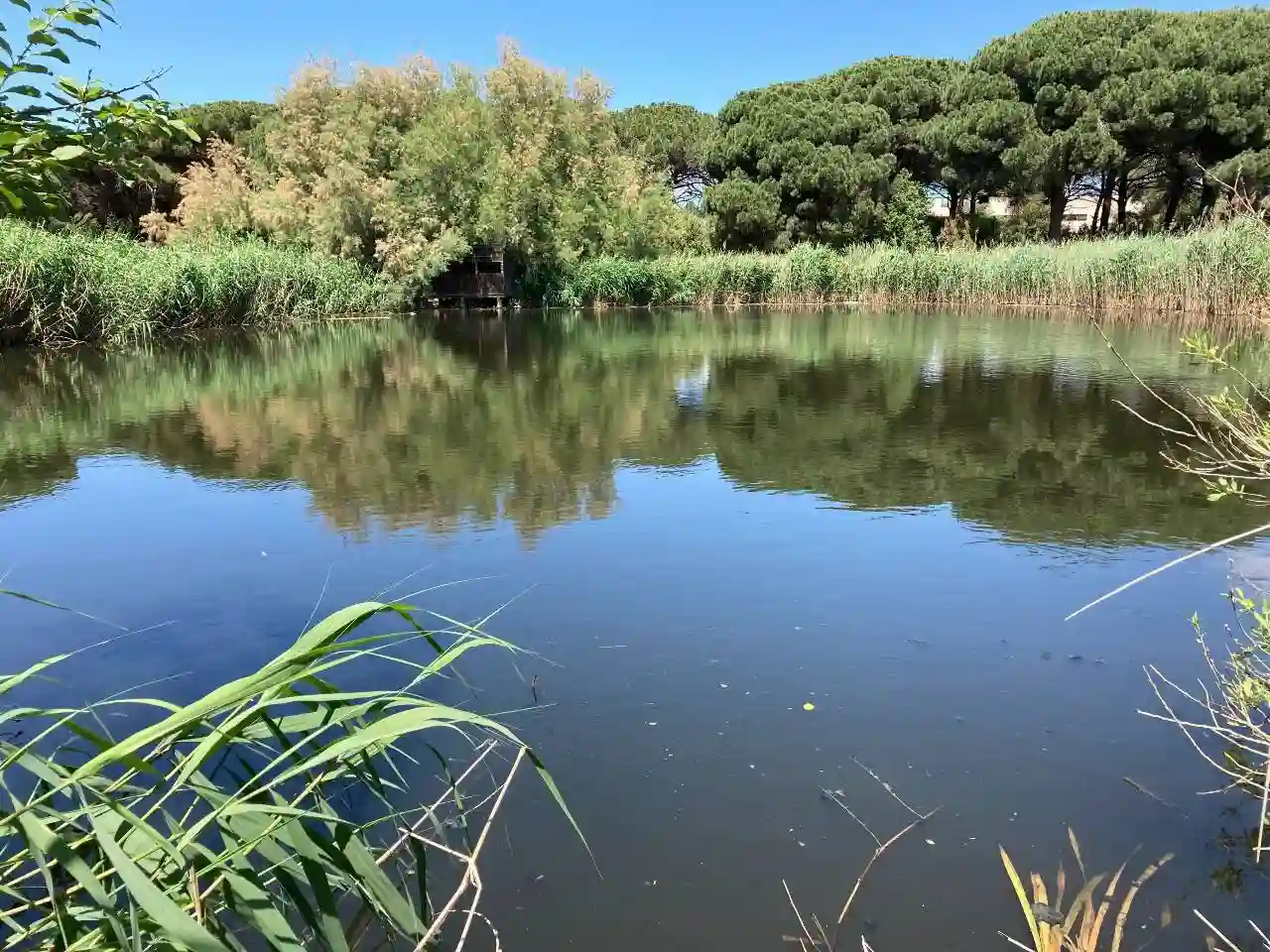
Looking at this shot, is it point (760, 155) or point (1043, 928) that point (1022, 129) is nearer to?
point (760, 155)

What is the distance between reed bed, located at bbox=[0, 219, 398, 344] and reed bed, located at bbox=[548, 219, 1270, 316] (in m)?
7.97

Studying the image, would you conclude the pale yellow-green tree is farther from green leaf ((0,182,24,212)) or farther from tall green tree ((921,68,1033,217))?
green leaf ((0,182,24,212))

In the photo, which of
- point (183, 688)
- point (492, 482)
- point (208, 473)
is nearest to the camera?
point (183, 688)

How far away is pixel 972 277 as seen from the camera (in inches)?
904

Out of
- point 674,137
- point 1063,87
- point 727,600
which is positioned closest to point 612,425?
point 727,600

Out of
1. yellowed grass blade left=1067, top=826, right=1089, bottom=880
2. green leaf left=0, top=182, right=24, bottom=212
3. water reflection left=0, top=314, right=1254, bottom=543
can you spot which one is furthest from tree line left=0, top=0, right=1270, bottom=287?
yellowed grass blade left=1067, top=826, right=1089, bottom=880

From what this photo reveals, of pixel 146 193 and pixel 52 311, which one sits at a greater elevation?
pixel 146 193

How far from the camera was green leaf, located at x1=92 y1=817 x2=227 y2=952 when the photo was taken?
1.11 m

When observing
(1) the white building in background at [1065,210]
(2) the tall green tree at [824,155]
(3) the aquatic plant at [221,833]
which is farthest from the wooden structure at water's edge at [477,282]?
(3) the aquatic plant at [221,833]

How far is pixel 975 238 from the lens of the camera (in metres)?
32.8

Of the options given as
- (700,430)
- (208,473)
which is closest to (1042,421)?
(700,430)

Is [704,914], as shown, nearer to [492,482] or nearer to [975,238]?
[492,482]

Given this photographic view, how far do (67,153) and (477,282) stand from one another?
25317 mm

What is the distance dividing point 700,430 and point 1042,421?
2945mm
